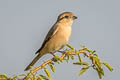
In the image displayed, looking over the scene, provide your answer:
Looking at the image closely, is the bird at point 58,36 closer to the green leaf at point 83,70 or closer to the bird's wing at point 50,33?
the bird's wing at point 50,33

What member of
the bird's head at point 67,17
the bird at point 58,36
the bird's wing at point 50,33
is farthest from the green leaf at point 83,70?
the bird's head at point 67,17

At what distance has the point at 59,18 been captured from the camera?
809 cm

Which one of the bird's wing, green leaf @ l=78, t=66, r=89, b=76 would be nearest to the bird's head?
the bird's wing

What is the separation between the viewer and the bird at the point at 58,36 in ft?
23.1

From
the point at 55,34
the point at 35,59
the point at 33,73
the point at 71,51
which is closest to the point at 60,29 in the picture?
the point at 55,34

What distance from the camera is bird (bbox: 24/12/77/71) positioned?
23.1ft

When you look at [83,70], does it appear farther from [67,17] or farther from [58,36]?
→ [67,17]

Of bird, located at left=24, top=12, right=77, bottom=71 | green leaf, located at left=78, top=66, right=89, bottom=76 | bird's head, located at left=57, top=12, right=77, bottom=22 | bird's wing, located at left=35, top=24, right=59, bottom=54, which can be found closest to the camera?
green leaf, located at left=78, top=66, right=89, bottom=76

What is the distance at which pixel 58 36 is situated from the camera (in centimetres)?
732

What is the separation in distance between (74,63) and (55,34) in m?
4.71

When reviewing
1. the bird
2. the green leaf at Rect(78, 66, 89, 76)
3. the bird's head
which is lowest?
the bird

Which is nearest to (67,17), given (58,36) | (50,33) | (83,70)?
(50,33)

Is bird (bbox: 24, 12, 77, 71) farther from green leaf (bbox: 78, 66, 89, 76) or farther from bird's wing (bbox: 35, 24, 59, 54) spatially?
green leaf (bbox: 78, 66, 89, 76)

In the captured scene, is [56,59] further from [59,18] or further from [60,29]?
[59,18]
